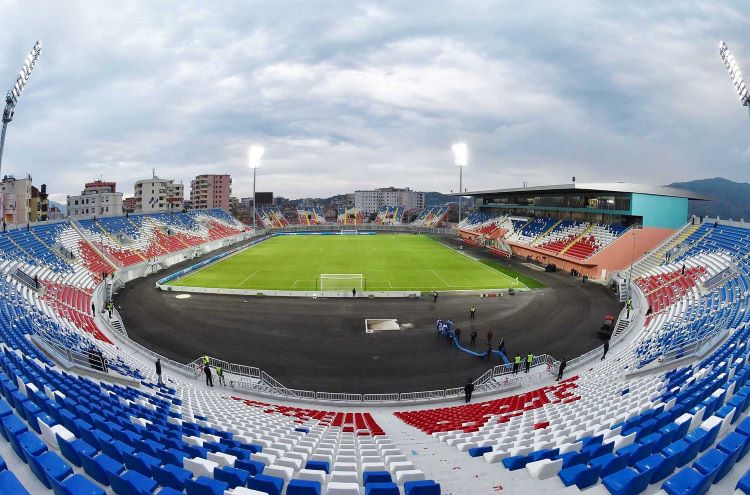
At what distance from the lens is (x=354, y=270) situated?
1817 inches

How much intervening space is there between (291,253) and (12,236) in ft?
109

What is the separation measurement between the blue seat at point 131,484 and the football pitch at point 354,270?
31.6m

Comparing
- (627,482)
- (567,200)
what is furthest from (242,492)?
(567,200)

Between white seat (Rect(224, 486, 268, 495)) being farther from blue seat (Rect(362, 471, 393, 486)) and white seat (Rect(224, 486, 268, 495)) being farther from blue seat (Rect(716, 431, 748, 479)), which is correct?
blue seat (Rect(716, 431, 748, 479))

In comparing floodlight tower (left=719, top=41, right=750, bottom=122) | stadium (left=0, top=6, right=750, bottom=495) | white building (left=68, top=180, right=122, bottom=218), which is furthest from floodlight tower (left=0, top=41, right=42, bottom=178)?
white building (left=68, top=180, right=122, bottom=218)

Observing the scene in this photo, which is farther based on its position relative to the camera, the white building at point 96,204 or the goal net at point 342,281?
the white building at point 96,204

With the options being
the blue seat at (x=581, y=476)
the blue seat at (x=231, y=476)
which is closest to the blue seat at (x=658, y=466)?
the blue seat at (x=581, y=476)

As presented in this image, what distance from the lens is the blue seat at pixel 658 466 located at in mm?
5125

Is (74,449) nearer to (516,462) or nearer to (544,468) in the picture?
(516,462)

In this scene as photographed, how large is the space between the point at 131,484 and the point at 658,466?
6838 mm

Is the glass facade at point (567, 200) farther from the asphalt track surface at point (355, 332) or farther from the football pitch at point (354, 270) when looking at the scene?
the football pitch at point (354, 270)

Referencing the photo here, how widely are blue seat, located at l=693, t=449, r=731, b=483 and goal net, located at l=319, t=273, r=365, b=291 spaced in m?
31.9

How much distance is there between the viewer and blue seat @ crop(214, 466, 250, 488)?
5.52 m

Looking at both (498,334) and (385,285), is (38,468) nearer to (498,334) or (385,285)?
(498,334)
